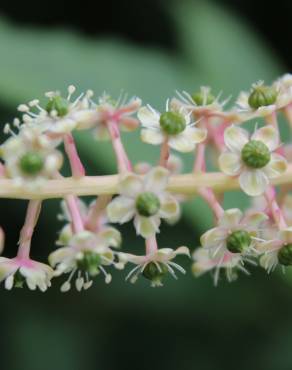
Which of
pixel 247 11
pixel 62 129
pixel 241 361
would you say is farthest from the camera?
pixel 247 11

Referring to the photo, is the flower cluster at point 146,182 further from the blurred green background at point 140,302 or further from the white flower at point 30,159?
the blurred green background at point 140,302

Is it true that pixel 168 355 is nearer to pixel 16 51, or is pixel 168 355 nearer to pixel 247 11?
pixel 16 51

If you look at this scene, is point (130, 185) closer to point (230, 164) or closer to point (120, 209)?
point (120, 209)

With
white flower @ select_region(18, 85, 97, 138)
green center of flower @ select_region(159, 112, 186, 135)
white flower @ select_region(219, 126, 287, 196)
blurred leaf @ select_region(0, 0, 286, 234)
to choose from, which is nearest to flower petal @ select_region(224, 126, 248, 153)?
white flower @ select_region(219, 126, 287, 196)

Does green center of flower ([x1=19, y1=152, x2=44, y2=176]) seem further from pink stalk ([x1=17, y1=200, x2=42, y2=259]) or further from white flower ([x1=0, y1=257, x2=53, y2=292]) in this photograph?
white flower ([x1=0, y1=257, x2=53, y2=292])

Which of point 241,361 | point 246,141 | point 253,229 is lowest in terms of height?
point 241,361

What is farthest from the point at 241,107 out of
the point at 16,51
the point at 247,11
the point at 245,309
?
the point at 247,11
